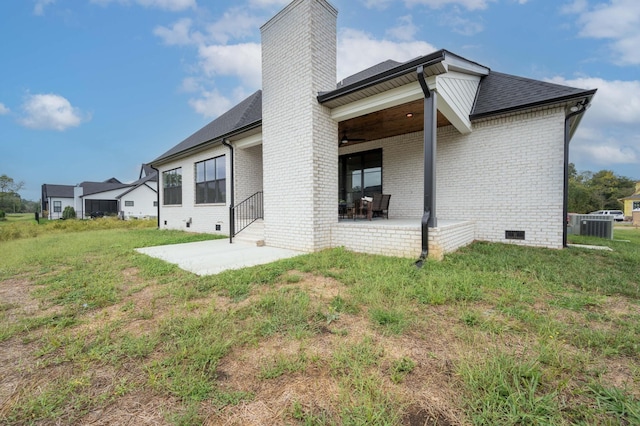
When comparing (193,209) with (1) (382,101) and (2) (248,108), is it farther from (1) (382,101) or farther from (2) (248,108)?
Result: (1) (382,101)

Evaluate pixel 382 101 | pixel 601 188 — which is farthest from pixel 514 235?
pixel 601 188

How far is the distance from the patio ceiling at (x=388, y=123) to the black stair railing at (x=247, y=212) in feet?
12.5

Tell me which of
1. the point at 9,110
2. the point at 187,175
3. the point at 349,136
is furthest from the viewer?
the point at 9,110

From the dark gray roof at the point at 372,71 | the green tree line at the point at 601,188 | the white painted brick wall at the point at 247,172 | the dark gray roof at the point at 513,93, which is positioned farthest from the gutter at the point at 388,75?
the green tree line at the point at 601,188

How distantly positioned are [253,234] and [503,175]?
7103 millimetres

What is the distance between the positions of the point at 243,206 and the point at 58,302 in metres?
6.14

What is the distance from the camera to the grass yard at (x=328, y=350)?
1402 millimetres

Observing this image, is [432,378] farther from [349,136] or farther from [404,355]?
[349,136]

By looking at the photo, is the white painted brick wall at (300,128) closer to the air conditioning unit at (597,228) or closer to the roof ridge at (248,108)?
the roof ridge at (248,108)

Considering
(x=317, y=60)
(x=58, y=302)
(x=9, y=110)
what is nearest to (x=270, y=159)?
(x=317, y=60)

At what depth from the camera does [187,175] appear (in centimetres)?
1166

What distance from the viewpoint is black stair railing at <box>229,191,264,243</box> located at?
8.47 meters

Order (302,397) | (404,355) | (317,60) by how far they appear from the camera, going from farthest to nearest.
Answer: (317,60) < (404,355) < (302,397)

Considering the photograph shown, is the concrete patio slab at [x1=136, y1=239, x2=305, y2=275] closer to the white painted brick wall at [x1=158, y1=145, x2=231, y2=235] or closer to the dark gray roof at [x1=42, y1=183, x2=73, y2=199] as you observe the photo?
the white painted brick wall at [x1=158, y1=145, x2=231, y2=235]
